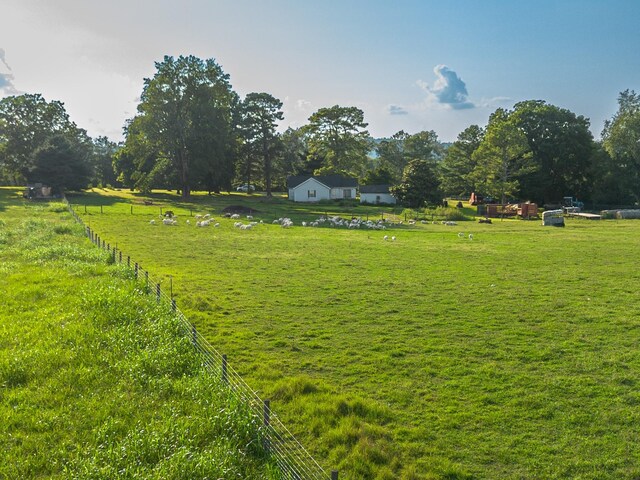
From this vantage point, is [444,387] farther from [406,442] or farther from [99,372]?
[99,372]

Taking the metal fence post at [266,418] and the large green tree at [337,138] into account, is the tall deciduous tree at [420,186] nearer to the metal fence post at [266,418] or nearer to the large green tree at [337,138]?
the large green tree at [337,138]

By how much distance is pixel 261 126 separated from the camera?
253 feet

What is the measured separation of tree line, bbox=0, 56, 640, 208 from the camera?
63.5 m

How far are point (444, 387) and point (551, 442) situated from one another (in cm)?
213

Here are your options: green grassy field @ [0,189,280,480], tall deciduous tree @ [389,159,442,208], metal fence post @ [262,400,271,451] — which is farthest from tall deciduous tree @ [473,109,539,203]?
metal fence post @ [262,400,271,451]

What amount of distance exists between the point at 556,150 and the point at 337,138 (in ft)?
116

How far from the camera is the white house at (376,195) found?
7406cm

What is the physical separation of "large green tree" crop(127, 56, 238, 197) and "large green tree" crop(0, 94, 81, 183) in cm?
2203

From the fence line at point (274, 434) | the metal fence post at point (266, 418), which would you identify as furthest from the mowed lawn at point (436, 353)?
the metal fence post at point (266, 418)

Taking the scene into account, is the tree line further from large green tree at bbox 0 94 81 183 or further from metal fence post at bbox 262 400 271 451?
metal fence post at bbox 262 400 271 451

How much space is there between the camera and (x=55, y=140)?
7006 cm

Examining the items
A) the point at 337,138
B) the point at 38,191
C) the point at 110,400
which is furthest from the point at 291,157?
the point at 110,400

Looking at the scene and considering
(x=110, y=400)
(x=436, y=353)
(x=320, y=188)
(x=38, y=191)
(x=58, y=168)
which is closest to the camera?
(x=110, y=400)

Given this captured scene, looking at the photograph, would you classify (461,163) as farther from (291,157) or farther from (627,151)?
(291,157)
